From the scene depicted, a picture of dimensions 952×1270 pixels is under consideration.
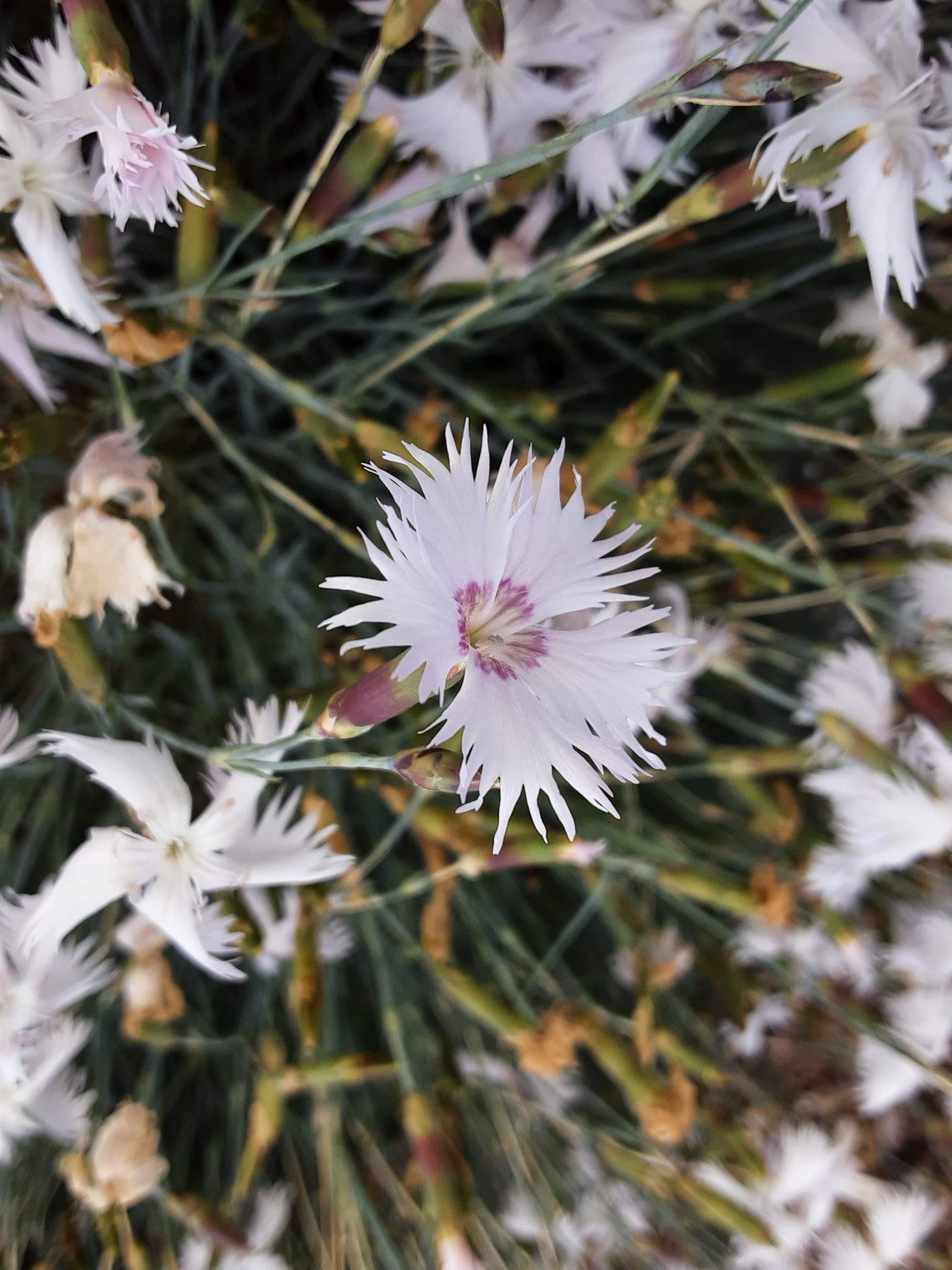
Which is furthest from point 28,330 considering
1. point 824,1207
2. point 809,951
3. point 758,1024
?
point 824,1207

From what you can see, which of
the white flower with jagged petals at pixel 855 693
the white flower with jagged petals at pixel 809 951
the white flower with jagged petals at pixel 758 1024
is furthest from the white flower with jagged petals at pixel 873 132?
the white flower with jagged petals at pixel 758 1024

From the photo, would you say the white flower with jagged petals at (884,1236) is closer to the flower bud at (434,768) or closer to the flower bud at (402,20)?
the flower bud at (434,768)

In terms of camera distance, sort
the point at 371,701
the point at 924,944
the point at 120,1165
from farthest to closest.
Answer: the point at 924,944 < the point at 120,1165 < the point at 371,701

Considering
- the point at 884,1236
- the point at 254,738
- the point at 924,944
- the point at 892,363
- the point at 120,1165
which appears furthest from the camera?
the point at 884,1236

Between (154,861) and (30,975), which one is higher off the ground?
(154,861)

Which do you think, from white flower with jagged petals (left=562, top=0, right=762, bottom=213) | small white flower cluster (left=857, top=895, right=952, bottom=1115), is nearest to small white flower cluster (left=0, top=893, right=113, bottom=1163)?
white flower with jagged petals (left=562, top=0, right=762, bottom=213)

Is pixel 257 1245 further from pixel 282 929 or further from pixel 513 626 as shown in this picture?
pixel 513 626
